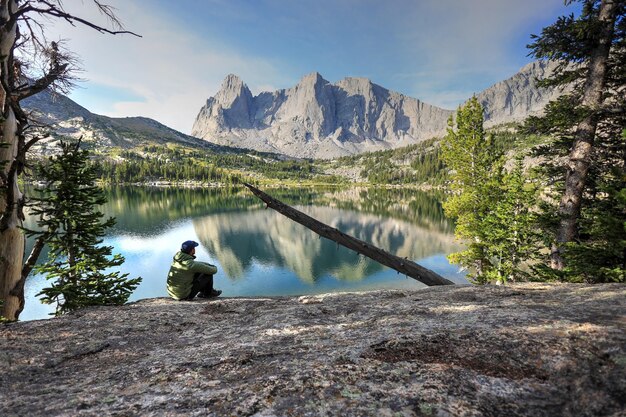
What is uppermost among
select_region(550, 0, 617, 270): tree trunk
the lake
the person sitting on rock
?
select_region(550, 0, 617, 270): tree trunk

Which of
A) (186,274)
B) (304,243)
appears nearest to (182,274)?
(186,274)

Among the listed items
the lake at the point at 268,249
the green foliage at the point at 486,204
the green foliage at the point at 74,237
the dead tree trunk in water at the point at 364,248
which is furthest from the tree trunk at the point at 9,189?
the green foliage at the point at 486,204

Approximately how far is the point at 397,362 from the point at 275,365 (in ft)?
5.06

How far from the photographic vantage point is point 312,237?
78938mm

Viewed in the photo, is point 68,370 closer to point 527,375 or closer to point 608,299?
point 527,375

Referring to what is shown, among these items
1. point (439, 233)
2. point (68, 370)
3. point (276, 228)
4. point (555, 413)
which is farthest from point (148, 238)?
point (555, 413)

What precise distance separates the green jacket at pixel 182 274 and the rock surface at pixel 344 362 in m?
3.10

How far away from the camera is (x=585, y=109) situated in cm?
1172

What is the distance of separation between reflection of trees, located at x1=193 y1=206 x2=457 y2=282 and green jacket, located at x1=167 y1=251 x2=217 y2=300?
117 feet

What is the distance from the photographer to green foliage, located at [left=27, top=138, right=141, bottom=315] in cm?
1188

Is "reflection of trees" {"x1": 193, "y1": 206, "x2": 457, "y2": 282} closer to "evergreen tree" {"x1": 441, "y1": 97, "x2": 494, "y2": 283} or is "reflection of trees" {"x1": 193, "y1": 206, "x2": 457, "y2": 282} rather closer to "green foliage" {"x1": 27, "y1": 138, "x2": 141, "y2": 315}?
"evergreen tree" {"x1": 441, "y1": 97, "x2": 494, "y2": 283}

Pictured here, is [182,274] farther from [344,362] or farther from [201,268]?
[344,362]

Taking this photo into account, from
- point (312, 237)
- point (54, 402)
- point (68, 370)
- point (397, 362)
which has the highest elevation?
point (397, 362)

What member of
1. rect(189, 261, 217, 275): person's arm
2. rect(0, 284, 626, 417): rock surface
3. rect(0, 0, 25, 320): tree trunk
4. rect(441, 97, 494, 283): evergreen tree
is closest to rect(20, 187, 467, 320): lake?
rect(441, 97, 494, 283): evergreen tree
